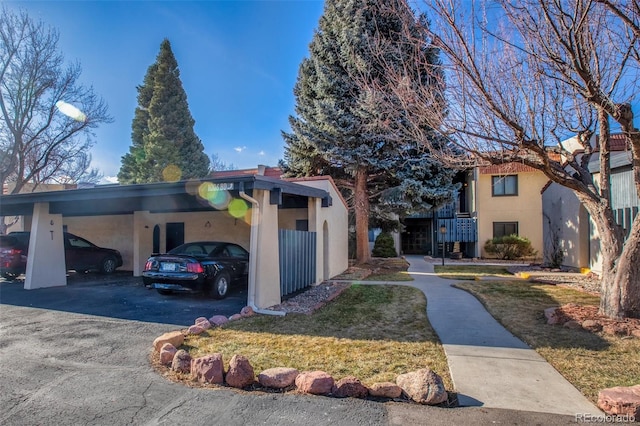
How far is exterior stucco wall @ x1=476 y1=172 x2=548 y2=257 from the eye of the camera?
2077 centimetres

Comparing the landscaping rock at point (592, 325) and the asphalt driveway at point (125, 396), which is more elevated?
the landscaping rock at point (592, 325)

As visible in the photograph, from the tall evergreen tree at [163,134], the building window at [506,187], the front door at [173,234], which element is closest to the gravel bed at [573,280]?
the building window at [506,187]

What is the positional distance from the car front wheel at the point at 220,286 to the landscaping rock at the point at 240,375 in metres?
5.26

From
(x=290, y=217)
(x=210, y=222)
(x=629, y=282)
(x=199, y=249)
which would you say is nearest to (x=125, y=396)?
(x=199, y=249)

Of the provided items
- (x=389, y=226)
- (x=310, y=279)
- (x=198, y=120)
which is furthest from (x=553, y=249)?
(x=198, y=120)

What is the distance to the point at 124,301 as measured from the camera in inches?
343

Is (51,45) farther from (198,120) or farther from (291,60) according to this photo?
(291,60)

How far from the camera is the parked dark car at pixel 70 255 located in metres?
11.8

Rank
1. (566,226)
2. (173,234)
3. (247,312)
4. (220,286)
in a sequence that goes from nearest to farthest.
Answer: (247,312)
(220,286)
(566,226)
(173,234)

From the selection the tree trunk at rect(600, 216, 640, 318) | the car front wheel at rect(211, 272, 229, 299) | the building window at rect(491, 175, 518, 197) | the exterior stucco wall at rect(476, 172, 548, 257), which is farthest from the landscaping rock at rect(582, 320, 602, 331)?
the building window at rect(491, 175, 518, 197)

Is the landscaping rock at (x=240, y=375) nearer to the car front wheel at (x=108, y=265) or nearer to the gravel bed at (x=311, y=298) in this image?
the gravel bed at (x=311, y=298)

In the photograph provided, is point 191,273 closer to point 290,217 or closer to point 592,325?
point 290,217

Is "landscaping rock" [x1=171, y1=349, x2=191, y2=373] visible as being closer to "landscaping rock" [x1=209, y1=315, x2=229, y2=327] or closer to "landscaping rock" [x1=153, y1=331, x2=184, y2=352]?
"landscaping rock" [x1=153, y1=331, x2=184, y2=352]

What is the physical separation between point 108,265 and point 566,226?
58.9 ft
